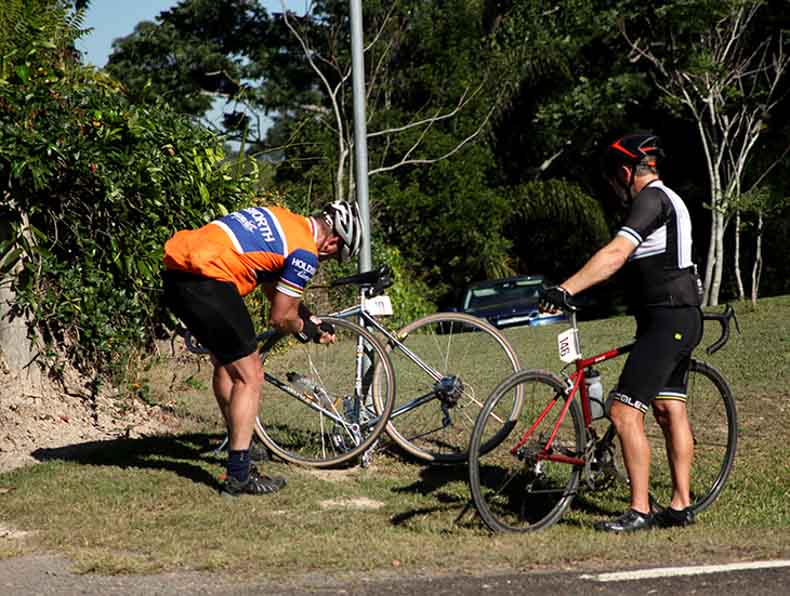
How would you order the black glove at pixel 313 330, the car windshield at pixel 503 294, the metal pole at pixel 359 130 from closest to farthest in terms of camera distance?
the black glove at pixel 313 330 → the metal pole at pixel 359 130 → the car windshield at pixel 503 294

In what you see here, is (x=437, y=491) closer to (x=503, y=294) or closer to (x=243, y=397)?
(x=243, y=397)

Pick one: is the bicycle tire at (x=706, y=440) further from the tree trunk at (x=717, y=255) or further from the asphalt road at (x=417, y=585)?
the tree trunk at (x=717, y=255)

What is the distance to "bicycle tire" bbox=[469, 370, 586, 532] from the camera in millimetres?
5832

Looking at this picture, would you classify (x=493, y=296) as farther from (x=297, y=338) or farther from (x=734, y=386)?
(x=297, y=338)

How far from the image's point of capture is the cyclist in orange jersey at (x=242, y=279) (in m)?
6.53

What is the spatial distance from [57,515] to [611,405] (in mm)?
3000

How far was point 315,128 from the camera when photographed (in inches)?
1048

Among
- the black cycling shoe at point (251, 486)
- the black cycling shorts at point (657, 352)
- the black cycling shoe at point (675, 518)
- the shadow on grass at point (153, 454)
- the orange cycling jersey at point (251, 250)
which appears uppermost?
the orange cycling jersey at point (251, 250)

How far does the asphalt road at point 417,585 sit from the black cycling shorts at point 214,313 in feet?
5.48

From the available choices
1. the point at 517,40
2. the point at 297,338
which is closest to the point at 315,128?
the point at 517,40

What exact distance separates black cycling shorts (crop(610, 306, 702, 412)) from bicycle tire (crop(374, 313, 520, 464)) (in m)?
1.43

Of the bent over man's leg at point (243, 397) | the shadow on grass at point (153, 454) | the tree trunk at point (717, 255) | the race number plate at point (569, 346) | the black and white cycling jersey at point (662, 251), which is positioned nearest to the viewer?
the black and white cycling jersey at point (662, 251)

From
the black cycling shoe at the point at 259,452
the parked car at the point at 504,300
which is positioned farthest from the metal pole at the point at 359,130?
the parked car at the point at 504,300

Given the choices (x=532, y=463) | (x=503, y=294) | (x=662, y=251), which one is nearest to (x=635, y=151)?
(x=662, y=251)
